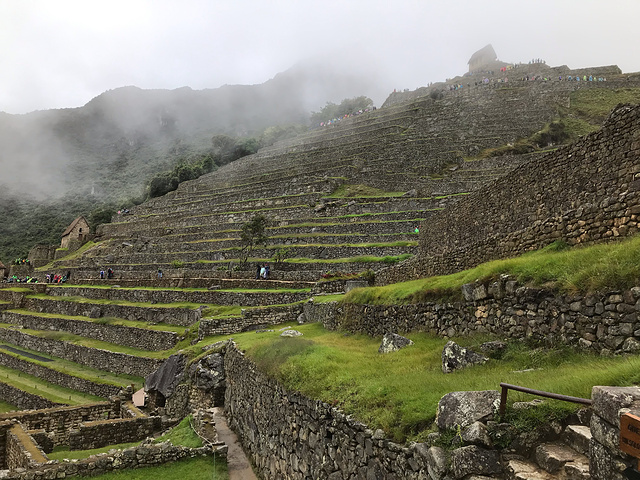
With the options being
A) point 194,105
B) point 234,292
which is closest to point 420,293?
point 234,292

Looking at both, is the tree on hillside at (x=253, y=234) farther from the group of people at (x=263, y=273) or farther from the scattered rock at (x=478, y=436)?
the scattered rock at (x=478, y=436)

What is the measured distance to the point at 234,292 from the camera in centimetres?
2433

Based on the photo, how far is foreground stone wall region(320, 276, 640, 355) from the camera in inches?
170

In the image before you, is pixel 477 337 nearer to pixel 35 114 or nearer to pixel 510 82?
pixel 510 82

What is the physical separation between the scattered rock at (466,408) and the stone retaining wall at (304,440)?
1.37ft

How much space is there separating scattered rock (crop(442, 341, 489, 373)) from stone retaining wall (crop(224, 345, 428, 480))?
151 cm

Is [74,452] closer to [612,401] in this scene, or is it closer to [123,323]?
[612,401]

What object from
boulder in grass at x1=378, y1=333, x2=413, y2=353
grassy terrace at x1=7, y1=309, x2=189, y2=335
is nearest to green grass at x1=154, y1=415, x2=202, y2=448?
boulder in grass at x1=378, y1=333, x2=413, y2=353

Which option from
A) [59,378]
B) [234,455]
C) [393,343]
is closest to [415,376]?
[393,343]

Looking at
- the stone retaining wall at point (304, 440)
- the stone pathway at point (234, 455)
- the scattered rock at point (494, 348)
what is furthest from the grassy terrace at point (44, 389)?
the scattered rock at point (494, 348)

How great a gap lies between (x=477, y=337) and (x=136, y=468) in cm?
874

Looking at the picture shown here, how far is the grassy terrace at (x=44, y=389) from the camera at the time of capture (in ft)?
69.7

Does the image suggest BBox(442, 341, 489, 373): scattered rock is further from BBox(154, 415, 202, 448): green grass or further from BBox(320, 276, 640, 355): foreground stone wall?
BBox(154, 415, 202, 448): green grass

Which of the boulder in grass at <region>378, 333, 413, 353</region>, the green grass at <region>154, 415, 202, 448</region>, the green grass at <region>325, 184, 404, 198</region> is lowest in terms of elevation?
the green grass at <region>154, 415, 202, 448</region>
